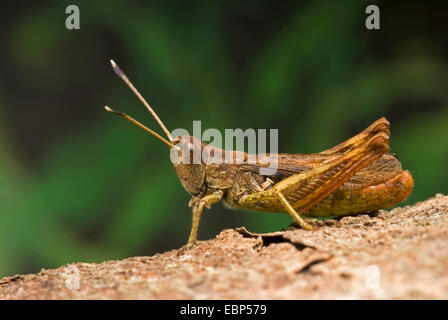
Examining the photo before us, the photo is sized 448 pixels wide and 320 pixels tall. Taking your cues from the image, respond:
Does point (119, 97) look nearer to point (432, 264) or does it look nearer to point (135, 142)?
point (135, 142)

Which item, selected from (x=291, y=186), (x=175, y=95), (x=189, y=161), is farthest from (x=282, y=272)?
(x=175, y=95)

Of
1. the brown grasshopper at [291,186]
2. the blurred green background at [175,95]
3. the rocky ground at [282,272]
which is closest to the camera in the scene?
the rocky ground at [282,272]

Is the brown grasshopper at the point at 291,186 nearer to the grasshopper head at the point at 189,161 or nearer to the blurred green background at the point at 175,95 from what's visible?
the grasshopper head at the point at 189,161

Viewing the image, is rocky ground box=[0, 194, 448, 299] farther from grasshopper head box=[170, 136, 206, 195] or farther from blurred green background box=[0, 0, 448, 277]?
blurred green background box=[0, 0, 448, 277]

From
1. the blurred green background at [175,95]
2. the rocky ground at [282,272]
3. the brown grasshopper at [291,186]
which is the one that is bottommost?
the rocky ground at [282,272]

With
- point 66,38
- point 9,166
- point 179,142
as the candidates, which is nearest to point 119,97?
point 66,38

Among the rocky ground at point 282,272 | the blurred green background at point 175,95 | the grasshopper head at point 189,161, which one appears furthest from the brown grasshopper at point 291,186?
the blurred green background at point 175,95
